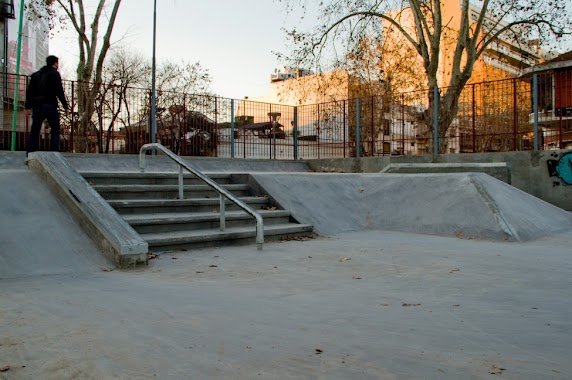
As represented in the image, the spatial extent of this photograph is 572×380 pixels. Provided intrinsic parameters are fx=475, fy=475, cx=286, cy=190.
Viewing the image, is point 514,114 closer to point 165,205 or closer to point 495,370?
point 165,205

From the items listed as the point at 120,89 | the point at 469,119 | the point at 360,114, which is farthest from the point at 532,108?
the point at 120,89

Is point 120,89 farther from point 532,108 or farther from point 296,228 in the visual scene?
point 532,108

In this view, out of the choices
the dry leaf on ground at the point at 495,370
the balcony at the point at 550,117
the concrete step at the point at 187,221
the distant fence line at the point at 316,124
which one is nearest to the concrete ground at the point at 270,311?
the dry leaf on ground at the point at 495,370

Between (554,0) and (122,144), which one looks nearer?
(122,144)

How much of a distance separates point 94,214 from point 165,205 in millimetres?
1708

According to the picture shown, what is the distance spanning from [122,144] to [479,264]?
36.6ft

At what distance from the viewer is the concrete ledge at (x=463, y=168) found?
10984 millimetres

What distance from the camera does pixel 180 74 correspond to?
104 ft

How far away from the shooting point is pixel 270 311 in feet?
11.4

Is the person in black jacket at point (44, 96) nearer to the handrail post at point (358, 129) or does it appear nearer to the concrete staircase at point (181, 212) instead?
the concrete staircase at point (181, 212)

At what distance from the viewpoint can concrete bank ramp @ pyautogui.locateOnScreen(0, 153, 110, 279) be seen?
483cm

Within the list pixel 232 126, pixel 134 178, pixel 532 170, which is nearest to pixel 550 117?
Result: pixel 532 170

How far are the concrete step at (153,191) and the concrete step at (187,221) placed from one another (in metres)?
0.66

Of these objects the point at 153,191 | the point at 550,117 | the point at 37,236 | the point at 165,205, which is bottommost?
the point at 37,236
